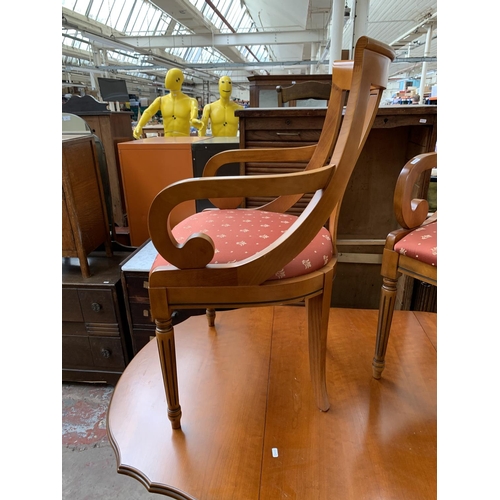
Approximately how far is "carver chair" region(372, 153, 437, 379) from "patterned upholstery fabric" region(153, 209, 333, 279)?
15 cm

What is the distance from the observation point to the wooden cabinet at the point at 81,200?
1.43m

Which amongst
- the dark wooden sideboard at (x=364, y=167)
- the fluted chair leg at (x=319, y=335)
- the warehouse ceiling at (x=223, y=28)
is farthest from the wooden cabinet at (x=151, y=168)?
the warehouse ceiling at (x=223, y=28)

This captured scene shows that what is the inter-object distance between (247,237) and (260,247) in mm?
47

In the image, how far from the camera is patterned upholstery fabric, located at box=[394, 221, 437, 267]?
73 cm

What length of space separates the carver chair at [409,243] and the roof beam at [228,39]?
641 centimetres

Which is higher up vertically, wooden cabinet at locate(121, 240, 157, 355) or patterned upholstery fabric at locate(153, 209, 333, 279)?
patterned upholstery fabric at locate(153, 209, 333, 279)

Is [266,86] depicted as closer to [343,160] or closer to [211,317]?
[211,317]

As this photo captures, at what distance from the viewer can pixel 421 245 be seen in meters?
0.76

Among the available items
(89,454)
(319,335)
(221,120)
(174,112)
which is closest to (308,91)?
(221,120)

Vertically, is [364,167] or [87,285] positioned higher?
[364,167]

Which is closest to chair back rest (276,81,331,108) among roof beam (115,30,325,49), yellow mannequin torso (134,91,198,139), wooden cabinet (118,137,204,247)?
wooden cabinet (118,137,204,247)

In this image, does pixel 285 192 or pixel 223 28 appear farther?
pixel 223 28

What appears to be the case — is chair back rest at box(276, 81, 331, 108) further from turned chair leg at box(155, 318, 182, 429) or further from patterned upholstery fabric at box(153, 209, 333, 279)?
turned chair leg at box(155, 318, 182, 429)

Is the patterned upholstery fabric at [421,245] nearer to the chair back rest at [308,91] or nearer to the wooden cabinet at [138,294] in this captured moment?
the wooden cabinet at [138,294]
